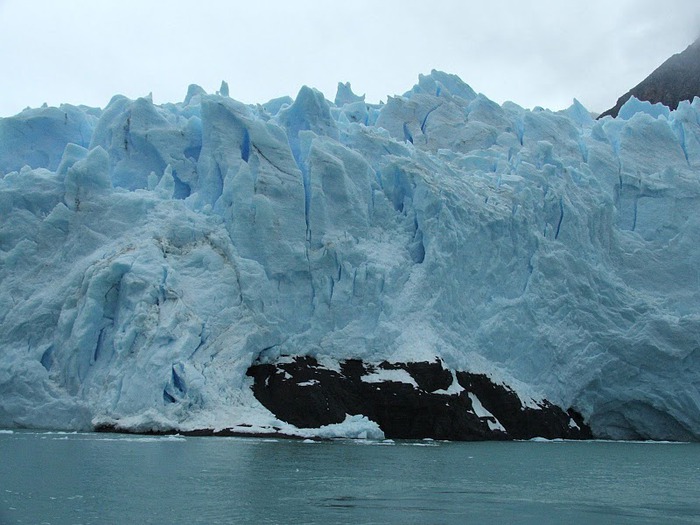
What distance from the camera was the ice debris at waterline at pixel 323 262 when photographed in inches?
808

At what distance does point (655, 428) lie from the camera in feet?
88.3

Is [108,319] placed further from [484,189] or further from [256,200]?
[484,189]

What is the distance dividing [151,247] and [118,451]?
23.7 ft

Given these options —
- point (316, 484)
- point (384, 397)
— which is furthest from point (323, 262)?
point (316, 484)

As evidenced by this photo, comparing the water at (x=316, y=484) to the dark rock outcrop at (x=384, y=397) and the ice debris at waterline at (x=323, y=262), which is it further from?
the ice debris at waterline at (x=323, y=262)

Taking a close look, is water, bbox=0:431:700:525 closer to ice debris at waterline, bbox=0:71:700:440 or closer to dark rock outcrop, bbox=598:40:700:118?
ice debris at waterline, bbox=0:71:700:440

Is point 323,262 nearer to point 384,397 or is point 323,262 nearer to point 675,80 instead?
point 384,397

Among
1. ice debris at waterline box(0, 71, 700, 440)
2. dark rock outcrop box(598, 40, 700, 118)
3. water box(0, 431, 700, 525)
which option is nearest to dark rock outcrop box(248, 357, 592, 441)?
ice debris at waterline box(0, 71, 700, 440)

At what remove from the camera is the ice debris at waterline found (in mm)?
20531

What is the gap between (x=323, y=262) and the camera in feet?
76.6

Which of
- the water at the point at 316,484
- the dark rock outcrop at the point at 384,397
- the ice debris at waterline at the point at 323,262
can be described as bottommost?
the water at the point at 316,484

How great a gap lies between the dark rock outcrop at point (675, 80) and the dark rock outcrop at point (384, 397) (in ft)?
101

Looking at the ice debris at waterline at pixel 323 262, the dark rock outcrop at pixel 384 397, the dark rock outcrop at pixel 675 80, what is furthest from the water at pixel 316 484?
the dark rock outcrop at pixel 675 80

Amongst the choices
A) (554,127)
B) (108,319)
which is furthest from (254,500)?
(554,127)
